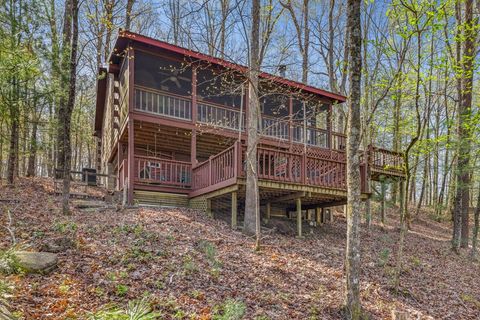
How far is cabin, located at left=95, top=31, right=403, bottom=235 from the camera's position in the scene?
1049cm

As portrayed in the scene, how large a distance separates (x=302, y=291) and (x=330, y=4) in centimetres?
2070

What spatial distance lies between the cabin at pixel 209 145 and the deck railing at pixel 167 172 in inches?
1.5

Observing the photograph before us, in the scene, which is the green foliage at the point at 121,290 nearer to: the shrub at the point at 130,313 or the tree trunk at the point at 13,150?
the shrub at the point at 130,313

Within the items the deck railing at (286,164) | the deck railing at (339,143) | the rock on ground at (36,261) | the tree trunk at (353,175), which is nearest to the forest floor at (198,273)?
the rock on ground at (36,261)

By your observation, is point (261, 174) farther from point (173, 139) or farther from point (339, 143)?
point (339, 143)

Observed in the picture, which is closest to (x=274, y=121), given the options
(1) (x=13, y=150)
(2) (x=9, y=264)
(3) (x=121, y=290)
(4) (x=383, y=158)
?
(4) (x=383, y=158)

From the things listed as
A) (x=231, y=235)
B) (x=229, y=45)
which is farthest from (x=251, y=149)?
(x=229, y=45)

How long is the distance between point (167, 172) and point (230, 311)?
8732 millimetres

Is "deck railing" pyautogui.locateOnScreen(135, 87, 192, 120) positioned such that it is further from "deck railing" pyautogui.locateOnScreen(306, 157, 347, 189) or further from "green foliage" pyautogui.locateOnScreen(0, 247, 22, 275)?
"green foliage" pyautogui.locateOnScreen(0, 247, 22, 275)

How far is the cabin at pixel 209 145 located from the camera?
10492mm

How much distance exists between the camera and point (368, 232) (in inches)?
565

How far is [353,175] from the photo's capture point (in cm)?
598

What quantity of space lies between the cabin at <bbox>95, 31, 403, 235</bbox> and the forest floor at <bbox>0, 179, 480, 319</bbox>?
4.87 feet

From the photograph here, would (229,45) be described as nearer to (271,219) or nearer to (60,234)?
(271,219)
